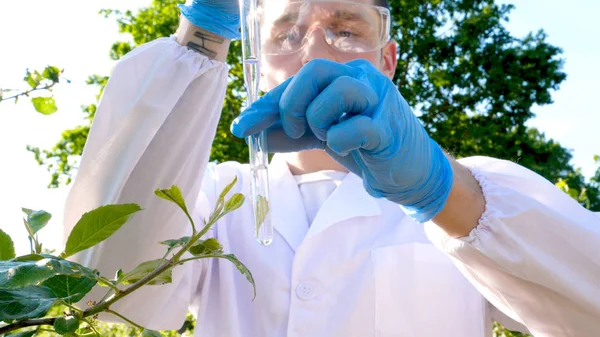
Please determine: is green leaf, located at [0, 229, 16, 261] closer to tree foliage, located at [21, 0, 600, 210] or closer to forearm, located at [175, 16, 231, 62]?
forearm, located at [175, 16, 231, 62]

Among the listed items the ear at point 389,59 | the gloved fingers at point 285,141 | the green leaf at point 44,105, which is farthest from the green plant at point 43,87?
the ear at point 389,59

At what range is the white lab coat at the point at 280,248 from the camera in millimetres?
1654

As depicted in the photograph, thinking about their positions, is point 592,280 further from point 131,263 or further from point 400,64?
point 400,64

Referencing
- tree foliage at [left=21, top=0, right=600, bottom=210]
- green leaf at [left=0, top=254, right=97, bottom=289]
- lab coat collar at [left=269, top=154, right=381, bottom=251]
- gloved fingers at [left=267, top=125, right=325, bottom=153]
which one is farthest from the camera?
tree foliage at [left=21, top=0, right=600, bottom=210]

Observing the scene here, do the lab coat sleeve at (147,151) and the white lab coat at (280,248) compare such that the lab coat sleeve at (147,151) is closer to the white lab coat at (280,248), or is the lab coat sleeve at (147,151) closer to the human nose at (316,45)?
the white lab coat at (280,248)

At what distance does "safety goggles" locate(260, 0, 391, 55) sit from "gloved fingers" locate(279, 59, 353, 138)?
22.5 inches

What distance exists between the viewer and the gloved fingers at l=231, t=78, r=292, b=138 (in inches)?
54.3

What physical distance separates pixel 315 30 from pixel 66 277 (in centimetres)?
131

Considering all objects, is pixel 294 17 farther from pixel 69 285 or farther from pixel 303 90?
pixel 69 285

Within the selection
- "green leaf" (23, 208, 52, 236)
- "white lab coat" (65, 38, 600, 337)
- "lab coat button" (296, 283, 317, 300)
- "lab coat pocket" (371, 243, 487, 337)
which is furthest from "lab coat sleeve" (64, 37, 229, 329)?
"green leaf" (23, 208, 52, 236)

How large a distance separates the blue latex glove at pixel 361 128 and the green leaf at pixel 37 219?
55 cm

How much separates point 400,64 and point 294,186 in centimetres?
1094

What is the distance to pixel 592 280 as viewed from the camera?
1.54m

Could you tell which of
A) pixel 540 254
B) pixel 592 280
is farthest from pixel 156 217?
pixel 592 280
